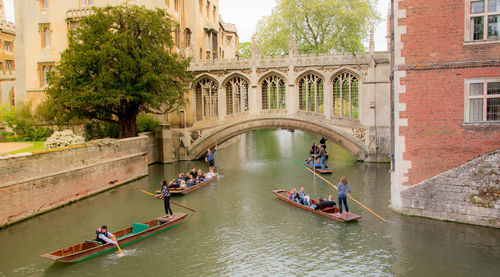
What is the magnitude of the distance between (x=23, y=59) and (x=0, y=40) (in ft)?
43.5

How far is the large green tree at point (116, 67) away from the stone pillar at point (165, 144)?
3.11 m

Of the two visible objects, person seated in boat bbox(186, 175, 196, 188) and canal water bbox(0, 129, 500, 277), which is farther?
person seated in boat bbox(186, 175, 196, 188)

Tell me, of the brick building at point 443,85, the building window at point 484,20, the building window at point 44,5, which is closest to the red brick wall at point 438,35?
the brick building at point 443,85

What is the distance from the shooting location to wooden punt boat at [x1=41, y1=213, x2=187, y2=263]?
9984 mm

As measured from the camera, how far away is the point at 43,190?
1504cm

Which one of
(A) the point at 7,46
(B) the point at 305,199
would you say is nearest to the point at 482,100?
(B) the point at 305,199

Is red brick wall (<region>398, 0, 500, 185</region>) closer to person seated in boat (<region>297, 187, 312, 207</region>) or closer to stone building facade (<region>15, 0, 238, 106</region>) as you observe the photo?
person seated in boat (<region>297, 187, 312, 207</region>)

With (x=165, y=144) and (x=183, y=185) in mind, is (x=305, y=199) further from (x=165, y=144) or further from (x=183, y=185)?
(x=165, y=144)

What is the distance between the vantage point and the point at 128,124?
24047 mm

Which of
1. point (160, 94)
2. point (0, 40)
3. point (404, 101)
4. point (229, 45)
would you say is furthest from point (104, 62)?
point (229, 45)

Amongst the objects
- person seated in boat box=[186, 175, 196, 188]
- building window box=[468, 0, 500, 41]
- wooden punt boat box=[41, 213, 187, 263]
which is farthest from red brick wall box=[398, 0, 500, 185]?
person seated in boat box=[186, 175, 196, 188]

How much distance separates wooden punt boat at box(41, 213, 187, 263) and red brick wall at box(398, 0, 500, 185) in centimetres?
776

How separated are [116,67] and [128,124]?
3966 mm

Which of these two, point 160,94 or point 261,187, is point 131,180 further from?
point 261,187
